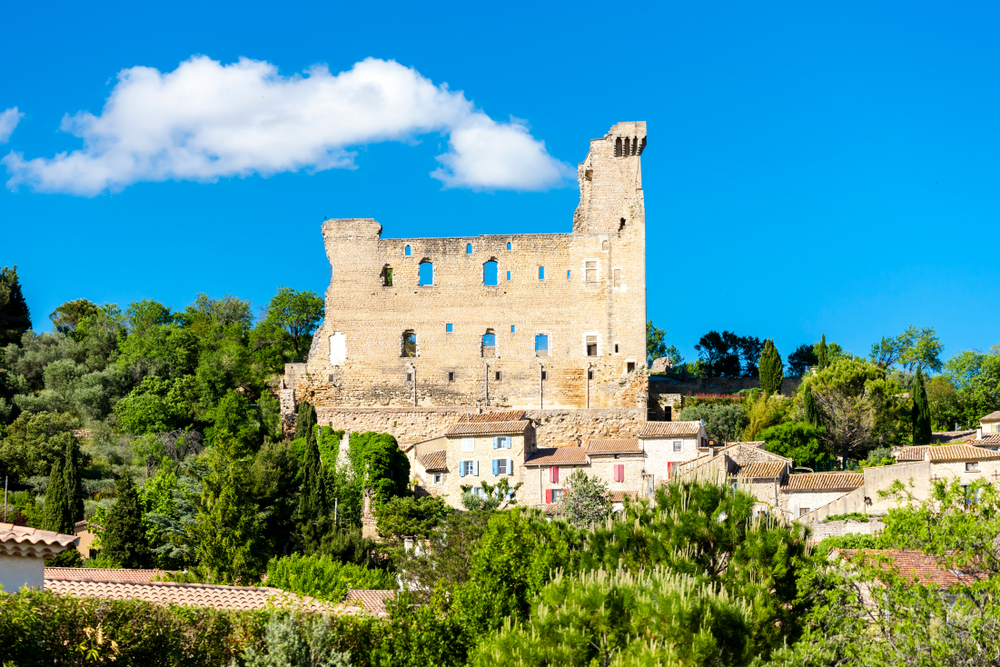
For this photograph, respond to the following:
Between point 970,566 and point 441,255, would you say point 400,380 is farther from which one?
point 970,566

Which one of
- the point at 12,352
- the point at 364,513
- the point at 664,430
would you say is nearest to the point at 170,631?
the point at 364,513

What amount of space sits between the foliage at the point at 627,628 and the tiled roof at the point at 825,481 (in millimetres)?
17765

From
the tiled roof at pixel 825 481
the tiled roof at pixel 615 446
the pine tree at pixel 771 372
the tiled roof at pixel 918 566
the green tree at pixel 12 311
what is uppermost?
the green tree at pixel 12 311

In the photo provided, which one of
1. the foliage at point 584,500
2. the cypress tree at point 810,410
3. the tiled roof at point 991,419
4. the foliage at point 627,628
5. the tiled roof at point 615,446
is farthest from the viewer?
the tiled roof at point 991,419

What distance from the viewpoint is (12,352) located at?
184 ft

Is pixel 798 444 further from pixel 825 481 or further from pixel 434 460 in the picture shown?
pixel 434 460

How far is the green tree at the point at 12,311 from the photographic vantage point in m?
59.7

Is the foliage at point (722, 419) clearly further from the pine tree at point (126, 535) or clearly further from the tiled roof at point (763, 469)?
the pine tree at point (126, 535)

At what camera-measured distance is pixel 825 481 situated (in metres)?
36.2

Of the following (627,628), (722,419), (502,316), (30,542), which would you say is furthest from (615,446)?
(30,542)

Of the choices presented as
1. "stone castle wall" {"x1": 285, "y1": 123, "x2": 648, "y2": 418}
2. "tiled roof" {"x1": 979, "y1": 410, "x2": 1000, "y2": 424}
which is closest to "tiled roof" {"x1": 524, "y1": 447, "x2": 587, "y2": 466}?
"stone castle wall" {"x1": 285, "y1": 123, "x2": 648, "y2": 418}

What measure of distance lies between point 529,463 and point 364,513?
642 cm

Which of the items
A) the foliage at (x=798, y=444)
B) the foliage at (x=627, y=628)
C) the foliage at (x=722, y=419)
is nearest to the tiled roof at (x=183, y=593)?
the foliage at (x=627, y=628)

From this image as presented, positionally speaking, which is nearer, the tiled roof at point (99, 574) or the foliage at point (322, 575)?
the tiled roof at point (99, 574)
